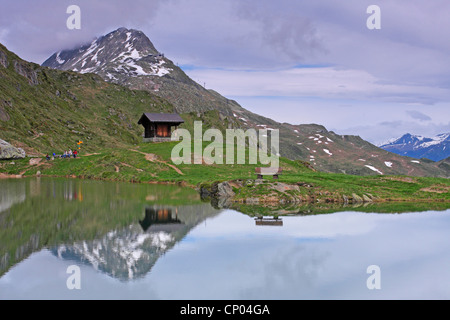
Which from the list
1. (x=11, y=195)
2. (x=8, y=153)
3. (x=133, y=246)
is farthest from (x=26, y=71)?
(x=133, y=246)

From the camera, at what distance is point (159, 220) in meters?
39.0

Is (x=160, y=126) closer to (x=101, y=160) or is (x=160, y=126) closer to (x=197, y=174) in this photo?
(x=101, y=160)

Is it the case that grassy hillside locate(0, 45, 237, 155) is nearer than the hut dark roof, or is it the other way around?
the hut dark roof

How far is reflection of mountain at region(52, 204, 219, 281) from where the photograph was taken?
23598mm

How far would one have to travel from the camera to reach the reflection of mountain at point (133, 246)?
77.4 ft

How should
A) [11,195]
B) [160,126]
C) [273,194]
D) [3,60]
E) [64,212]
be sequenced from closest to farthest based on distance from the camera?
[64,212] → [11,195] → [273,194] → [160,126] → [3,60]

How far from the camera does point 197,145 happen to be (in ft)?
328

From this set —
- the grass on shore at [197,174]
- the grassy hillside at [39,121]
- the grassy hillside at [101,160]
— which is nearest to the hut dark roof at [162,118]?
the grassy hillside at [101,160]

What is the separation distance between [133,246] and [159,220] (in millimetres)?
10550

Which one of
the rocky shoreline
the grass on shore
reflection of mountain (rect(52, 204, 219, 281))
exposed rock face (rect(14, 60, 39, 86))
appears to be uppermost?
exposed rock face (rect(14, 60, 39, 86))

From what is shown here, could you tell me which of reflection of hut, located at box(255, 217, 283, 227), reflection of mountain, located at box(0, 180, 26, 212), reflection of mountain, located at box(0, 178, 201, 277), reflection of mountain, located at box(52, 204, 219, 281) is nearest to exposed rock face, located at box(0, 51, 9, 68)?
reflection of mountain, located at box(0, 178, 201, 277)

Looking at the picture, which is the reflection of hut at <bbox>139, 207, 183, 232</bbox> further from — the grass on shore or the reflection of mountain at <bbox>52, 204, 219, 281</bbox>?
the grass on shore
